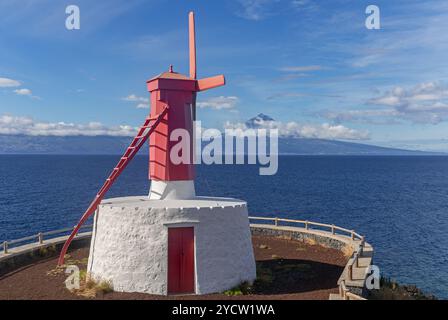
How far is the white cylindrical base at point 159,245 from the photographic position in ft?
45.9

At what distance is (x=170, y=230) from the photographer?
46.2ft

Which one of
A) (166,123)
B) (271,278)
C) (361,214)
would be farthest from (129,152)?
(361,214)

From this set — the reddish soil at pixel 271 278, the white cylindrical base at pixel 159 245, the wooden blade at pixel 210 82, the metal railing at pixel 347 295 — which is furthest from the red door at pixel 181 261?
the wooden blade at pixel 210 82

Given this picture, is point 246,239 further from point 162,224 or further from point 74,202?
point 74,202

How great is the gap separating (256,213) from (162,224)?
4073 centimetres

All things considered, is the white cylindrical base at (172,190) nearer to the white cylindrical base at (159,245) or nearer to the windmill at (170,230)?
the windmill at (170,230)

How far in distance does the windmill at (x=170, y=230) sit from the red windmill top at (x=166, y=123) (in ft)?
0.12

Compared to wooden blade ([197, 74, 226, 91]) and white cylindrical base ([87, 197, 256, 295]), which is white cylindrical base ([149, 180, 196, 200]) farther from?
wooden blade ([197, 74, 226, 91])

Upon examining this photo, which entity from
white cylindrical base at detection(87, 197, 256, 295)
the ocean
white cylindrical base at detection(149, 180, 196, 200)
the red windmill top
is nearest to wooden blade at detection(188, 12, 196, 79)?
the red windmill top

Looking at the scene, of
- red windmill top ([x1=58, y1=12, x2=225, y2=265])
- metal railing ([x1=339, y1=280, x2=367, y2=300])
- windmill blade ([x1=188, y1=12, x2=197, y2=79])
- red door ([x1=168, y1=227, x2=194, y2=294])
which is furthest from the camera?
windmill blade ([x1=188, y1=12, x2=197, y2=79])

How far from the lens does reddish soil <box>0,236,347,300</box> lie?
13914mm

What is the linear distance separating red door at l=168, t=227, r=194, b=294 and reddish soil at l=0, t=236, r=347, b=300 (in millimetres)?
548

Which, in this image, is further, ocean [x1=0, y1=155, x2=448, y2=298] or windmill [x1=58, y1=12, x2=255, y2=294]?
ocean [x1=0, y1=155, x2=448, y2=298]
